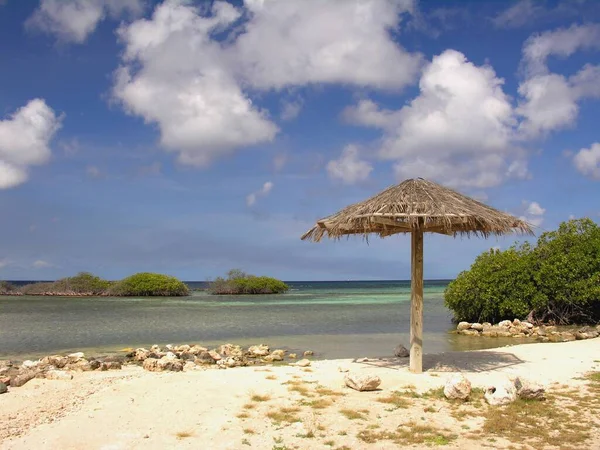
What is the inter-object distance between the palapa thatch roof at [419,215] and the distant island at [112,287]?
52159mm

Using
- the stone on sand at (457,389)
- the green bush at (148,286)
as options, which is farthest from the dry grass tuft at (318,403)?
the green bush at (148,286)

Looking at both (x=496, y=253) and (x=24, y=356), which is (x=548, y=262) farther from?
(x=24, y=356)

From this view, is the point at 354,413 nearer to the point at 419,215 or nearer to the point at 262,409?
the point at 262,409

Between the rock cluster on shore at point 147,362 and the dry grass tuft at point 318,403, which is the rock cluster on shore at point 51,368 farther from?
the dry grass tuft at point 318,403

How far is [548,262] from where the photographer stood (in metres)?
21.4

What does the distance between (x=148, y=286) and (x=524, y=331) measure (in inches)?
1850

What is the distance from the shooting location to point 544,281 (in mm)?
21281

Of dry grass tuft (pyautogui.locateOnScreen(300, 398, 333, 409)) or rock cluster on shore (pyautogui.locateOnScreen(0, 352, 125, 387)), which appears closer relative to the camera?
dry grass tuft (pyautogui.locateOnScreen(300, 398, 333, 409))

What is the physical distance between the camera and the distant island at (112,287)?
194 ft

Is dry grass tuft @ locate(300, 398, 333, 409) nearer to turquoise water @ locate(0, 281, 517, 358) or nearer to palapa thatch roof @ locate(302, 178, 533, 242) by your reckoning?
palapa thatch roof @ locate(302, 178, 533, 242)

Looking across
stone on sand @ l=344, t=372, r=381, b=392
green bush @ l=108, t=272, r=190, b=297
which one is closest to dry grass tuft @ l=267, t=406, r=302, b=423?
stone on sand @ l=344, t=372, r=381, b=392

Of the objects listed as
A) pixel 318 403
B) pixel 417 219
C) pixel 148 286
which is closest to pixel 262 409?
pixel 318 403

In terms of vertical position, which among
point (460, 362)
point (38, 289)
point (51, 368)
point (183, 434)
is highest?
point (38, 289)

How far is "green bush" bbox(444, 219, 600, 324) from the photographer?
20906mm
